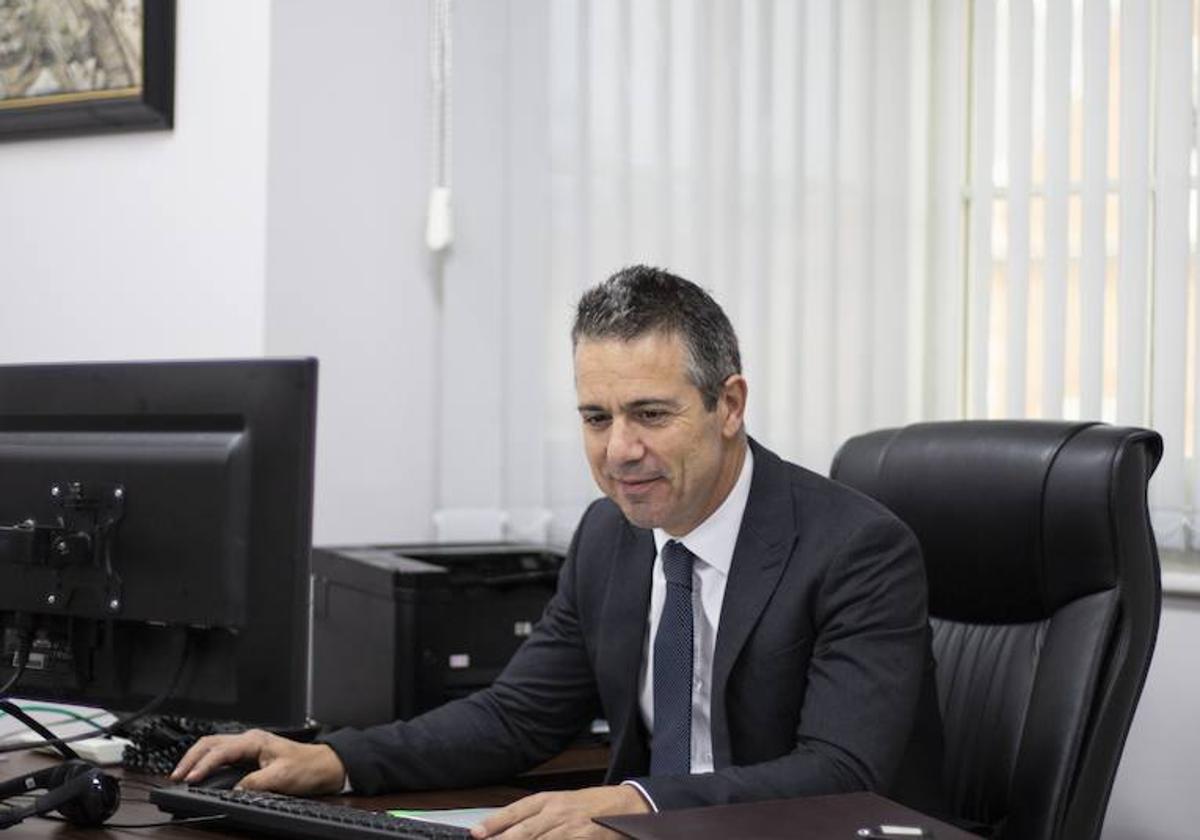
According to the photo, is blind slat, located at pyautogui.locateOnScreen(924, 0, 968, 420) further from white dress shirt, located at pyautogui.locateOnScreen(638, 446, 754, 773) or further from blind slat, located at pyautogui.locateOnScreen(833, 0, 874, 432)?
white dress shirt, located at pyautogui.locateOnScreen(638, 446, 754, 773)

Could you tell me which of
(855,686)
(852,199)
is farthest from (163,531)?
(852,199)

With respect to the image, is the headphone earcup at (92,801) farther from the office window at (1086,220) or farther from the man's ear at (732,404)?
the office window at (1086,220)

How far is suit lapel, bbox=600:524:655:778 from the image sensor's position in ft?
6.24

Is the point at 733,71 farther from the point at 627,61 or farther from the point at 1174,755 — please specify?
the point at 1174,755

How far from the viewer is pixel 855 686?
1692mm

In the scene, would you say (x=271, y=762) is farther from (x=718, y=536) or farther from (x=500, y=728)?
(x=718, y=536)

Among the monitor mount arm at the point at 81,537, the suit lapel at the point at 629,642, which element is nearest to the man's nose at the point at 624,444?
the suit lapel at the point at 629,642

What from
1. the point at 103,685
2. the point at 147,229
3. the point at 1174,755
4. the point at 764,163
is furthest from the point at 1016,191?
the point at 103,685

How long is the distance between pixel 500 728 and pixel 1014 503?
690 mm

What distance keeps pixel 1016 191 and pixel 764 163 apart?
482 mm

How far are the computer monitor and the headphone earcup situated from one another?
100 millimetres

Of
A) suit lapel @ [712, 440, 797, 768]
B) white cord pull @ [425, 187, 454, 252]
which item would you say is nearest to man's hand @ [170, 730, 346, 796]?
suit lapel @ [712, 440, 797, 768]

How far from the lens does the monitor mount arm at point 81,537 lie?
1.64 metres

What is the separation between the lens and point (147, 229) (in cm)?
284
